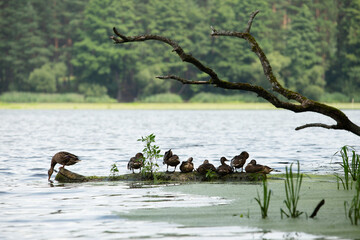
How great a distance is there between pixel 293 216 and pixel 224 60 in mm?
80582

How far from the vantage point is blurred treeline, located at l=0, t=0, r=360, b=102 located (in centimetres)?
8456

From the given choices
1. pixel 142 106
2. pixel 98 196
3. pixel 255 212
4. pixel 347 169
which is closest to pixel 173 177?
pixel 98 196

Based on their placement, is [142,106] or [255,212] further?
[142,106]

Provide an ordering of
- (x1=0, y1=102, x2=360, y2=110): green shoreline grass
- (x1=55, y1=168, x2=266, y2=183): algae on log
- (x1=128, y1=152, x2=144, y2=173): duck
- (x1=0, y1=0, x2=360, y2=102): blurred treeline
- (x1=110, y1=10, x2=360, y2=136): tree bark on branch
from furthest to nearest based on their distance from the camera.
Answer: (x1=0, y1=0, x2=360, y2=102): blurred treeline < (x1=0, y1=102, x2=360, y2=110): green shoreline grass < (x1=128, y1=152, x2=144, y2=173): duck < (x1=55, y1=168, x2=266, y2=183): algae on log < (x1=110, y1=10, x2=360, y2=136): tree bark on branch

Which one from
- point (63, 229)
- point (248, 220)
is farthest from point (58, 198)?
point (248, 220)

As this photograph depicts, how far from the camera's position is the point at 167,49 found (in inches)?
3543

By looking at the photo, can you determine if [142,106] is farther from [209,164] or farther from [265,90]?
[265,90]

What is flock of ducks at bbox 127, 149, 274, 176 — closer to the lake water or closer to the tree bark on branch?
the lake water

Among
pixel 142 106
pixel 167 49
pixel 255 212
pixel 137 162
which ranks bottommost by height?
pixel 255 212

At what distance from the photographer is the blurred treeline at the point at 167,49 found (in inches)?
3329

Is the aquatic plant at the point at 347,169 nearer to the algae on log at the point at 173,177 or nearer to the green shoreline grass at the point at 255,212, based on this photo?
the green shoreline grass at the point at 255,212

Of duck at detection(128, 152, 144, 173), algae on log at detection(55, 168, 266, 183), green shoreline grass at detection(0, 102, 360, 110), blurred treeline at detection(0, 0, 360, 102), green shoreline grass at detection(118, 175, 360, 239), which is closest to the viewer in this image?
green shoreline grass at detection(118, 175, 360, 239)

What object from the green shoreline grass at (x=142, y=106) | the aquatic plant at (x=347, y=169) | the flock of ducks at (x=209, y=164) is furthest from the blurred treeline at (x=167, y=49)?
the aquatic plant at (x=347, y=169)

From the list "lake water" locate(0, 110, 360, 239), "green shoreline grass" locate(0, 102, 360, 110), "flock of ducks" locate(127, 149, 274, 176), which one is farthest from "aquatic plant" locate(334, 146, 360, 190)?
"green shoreline grass" locate(0, 102, 360, 110)
